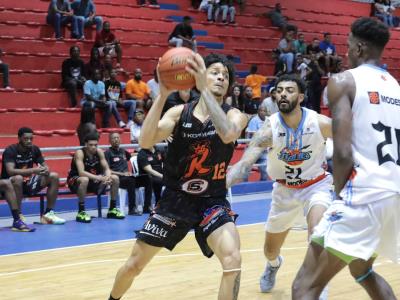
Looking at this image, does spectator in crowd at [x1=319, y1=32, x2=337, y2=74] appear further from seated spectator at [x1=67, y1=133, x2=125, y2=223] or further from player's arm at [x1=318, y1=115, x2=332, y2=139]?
player's arm at [x1=318, y1=115, x2=332, y2=139]

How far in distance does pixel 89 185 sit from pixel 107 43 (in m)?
6.06

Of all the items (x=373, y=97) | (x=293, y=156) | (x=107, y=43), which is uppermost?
(x=373, y=97)

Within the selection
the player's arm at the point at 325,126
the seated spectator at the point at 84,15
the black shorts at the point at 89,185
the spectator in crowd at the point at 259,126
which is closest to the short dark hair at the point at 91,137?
the black shorts at the point at 89,185

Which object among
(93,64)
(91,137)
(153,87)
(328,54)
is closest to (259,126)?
(153,87)

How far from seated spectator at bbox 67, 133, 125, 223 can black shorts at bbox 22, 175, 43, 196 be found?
0.62 meters

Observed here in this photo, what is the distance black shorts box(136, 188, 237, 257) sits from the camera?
4.83 meters

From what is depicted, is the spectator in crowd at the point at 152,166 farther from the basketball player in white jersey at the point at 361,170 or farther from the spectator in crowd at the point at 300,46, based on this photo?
the spectator in crowd at the point at 300,46

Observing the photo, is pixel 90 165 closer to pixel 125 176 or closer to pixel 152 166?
pixel 125 176

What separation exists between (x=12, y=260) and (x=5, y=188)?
199cm

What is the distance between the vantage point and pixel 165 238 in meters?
4.86

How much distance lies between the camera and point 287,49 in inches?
781

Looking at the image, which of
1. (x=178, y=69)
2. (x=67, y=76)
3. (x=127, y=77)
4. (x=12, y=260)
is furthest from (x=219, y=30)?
(x=178, y=69)

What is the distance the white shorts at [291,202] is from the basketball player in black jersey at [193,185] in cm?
132

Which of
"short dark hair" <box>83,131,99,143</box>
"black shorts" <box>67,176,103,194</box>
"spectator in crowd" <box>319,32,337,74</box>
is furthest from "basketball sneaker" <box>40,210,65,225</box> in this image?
"spectator in crowd" <box>319,32,337,74</box>
